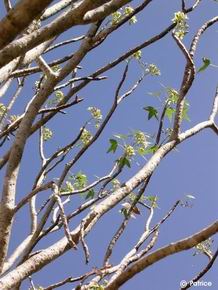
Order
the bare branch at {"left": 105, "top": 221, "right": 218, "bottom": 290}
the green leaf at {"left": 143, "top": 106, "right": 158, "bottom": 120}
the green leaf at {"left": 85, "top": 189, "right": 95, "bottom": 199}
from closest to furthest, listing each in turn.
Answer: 1. the bare branch at {"left": 105, "top": 221, "right": 218, "bottom": 290}
2. the green leaf at {"left": 143, "top": 106, "right": 158, "bottom": 120}
3. the green leaf at {"left": 85, "top": 189, "right": 95, "bottom": 199}

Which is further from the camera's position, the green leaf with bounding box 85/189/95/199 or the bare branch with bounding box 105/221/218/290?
the green leaf with bounding box 85/189/95/199

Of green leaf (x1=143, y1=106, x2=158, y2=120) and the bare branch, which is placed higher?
green leaf (x1=143, y1=106, x2=158, y2=120)

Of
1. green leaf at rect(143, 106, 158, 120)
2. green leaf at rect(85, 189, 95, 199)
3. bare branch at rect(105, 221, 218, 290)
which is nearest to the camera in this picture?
bare branch at rect(105, 221, 218, 290)

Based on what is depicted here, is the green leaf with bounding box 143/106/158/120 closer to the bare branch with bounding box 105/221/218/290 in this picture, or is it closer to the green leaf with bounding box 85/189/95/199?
the green leaf with bounding box 85/189/95/199

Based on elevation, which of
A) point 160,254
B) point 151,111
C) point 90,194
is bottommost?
point 160,254

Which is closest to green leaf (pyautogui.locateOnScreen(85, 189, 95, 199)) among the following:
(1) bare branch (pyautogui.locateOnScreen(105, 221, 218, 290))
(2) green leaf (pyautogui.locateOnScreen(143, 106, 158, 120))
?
(2) green leaf (pyautogui.locateOnScreen(143, 106, 158, 120))

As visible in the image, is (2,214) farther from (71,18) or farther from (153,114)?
(153,114)

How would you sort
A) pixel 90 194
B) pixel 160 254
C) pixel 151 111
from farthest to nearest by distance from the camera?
pixel 90 194 < pixel 151 111 < pixel 160 254

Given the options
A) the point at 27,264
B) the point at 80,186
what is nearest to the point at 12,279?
the point at 27,264

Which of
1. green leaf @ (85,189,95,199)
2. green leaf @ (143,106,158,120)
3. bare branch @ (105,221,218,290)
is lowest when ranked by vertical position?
bare branch @ (105,221,218,290)

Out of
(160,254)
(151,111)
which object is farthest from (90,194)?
(160,254)

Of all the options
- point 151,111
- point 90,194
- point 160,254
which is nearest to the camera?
point 160,254

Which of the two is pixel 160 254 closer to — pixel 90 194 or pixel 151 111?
pixel 151 111

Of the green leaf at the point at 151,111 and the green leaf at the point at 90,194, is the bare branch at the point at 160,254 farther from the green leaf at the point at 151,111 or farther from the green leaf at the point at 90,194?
the green leaf at the point at 90,194
